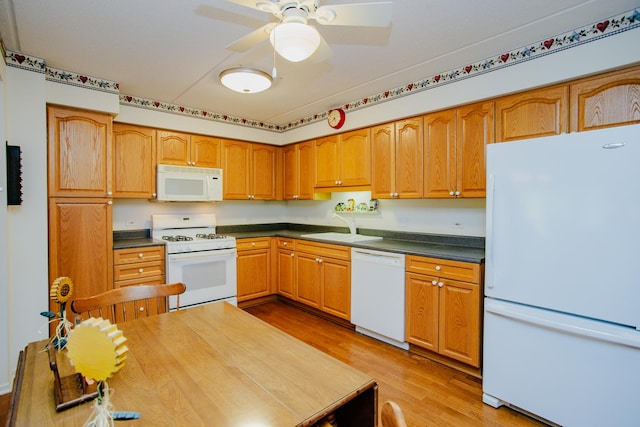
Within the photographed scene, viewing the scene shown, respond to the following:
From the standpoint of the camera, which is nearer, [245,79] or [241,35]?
[241,35]

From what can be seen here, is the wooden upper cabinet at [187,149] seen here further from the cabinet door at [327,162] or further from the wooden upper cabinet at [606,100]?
the wooden upper cabinet at [606,100]

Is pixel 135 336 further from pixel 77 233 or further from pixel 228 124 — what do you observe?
pixel 228 124

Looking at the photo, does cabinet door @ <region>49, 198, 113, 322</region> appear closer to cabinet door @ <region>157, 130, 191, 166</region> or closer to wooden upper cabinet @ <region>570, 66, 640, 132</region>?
cabinet door @ <region>157, 130, 191, 166</region>

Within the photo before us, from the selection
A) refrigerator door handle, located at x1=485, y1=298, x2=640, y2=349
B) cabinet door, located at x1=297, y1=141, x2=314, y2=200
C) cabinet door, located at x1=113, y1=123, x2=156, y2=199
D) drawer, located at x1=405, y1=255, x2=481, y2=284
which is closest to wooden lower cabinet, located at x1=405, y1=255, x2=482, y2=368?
drawer, located at x1=405, y1=255, x2=481, y2=284

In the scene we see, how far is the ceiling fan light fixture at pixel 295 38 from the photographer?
4.69ft

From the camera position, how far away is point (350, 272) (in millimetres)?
3221

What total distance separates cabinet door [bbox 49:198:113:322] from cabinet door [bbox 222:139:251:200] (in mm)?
1404

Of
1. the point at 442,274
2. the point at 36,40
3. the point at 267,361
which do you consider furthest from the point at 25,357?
the point at 442,274

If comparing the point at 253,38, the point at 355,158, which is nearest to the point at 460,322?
the point at 355,158

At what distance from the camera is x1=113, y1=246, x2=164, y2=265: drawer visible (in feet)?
9.81

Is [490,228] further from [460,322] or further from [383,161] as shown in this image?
[383,161]

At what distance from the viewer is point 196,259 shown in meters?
3.39

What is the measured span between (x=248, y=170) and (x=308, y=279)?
163 centimetres

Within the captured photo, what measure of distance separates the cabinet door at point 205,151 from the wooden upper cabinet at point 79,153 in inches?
37.9
